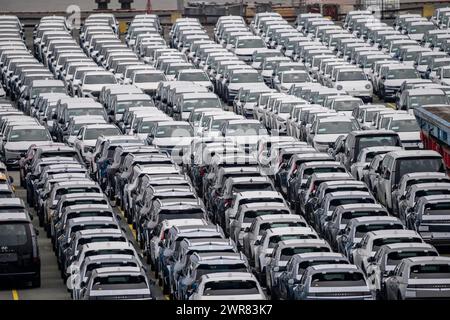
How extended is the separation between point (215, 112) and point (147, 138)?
333 centimetres

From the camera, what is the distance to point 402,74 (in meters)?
66.4

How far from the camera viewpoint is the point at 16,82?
231 feet

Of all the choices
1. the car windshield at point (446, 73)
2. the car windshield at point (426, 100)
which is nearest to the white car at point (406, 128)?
the car windshield at point (426, 100)

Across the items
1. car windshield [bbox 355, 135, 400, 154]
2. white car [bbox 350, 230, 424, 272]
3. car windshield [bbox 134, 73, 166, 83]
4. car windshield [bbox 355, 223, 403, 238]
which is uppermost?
white car [bbox 350, 230, 424, 272]

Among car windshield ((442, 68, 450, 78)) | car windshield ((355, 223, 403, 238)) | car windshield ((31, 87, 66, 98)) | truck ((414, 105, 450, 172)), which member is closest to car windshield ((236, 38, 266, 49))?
car windshield ((442, 68, 450, 78))

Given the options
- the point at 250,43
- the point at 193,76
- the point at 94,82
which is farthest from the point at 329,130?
the point at 250,43

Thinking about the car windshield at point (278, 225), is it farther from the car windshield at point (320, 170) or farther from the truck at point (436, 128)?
the truck at point (436, 128)

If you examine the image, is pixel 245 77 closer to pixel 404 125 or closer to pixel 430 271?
pixel 404 125

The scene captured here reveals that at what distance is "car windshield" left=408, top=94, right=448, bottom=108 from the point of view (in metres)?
58.8

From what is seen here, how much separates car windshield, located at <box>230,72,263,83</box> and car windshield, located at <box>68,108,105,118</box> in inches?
340

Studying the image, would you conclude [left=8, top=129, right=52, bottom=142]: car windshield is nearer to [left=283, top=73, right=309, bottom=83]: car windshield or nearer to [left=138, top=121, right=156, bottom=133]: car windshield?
[left=138, top=121, right=156, bottom=133]: car windshield

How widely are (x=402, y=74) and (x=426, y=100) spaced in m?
7.11

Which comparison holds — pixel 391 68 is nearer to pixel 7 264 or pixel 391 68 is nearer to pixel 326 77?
pixel 326 77
